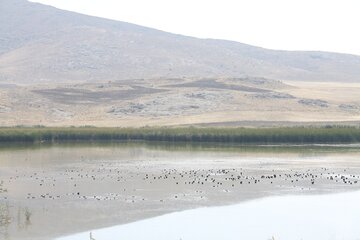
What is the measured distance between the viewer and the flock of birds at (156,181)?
32594 millimetres

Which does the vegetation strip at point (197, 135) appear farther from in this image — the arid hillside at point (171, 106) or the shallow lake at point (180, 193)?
the arid hillside at point (171, 106)

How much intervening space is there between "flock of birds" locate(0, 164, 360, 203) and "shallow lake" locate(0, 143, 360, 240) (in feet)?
0.15

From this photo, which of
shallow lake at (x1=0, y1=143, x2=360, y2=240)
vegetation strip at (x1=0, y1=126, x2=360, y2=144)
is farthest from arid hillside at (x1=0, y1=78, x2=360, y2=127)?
shallow lake at (x1=0, y1=143, x2=360, y2=240)

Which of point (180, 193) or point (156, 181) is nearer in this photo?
point (180, 193)

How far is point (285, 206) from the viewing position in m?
30.0

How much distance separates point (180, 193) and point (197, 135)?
101ft

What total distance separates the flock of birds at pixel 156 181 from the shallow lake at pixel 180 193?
5 centimetres

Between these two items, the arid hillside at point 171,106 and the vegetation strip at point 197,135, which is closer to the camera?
the vegetation strip at point 197,135

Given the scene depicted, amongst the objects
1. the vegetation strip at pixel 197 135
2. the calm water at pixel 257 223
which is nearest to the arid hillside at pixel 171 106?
the vegetation strip at pixel 197 135

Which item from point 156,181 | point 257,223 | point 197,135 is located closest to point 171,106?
point 197,135

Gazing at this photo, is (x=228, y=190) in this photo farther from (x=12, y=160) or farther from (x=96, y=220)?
(x=12, y=160)

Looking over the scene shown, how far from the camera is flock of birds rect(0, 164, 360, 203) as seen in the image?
107 feet

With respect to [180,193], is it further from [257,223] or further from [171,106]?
[171,106]

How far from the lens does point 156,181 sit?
37438 millimetres
